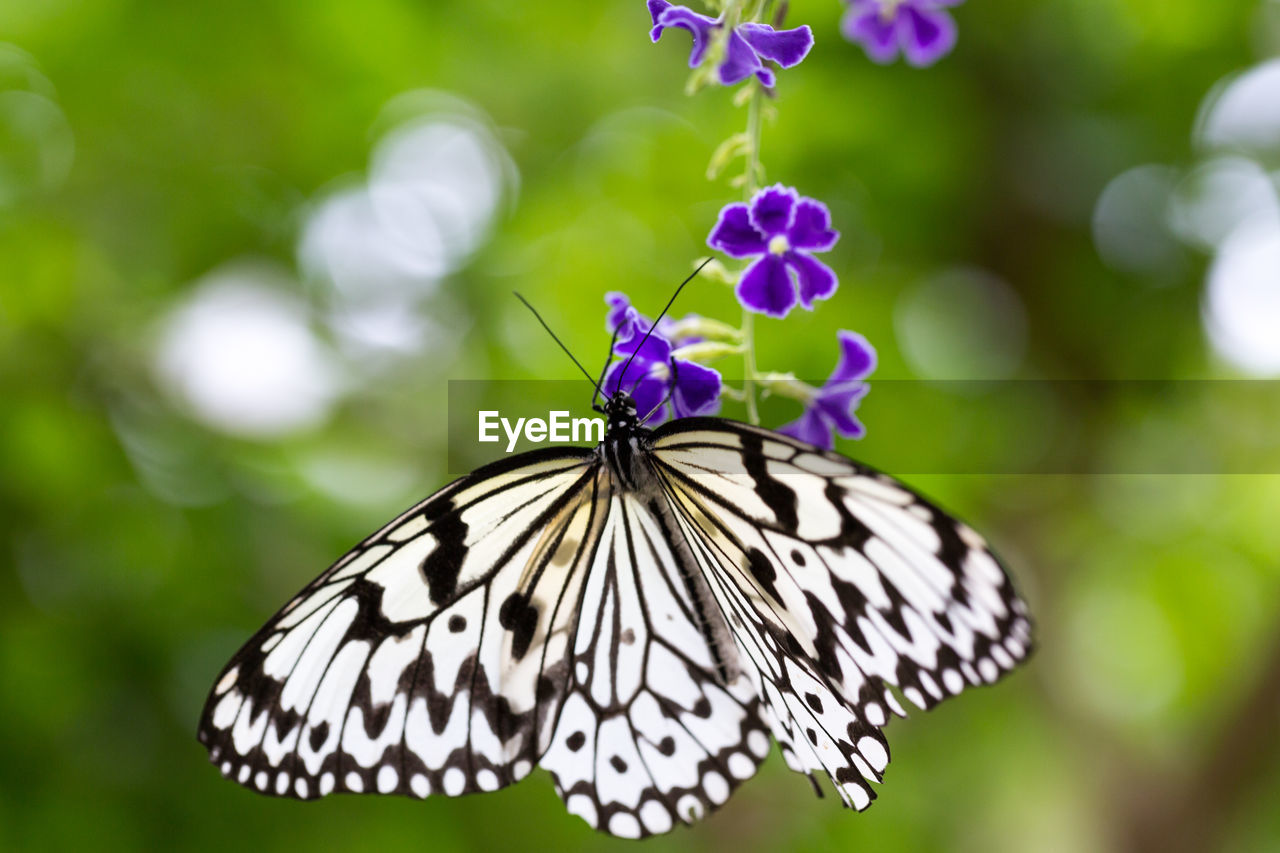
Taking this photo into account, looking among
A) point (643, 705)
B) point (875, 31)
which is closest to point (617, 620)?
point (643, 705)

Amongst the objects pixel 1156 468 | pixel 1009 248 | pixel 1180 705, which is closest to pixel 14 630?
pixel 1009 248

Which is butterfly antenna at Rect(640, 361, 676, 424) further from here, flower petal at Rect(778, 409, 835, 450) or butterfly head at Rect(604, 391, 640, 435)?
flower petal at Rect(778, 409, 835, 450)

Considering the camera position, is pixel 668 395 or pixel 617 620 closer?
pixel 668 395

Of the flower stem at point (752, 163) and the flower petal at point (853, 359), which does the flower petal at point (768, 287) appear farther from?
the flower petal at point (853, 359)

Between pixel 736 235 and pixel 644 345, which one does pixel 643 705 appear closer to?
pixel 644 345

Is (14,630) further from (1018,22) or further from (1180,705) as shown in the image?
(1180,705)

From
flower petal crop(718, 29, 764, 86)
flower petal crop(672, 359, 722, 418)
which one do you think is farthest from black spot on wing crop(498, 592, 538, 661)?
flower petal crop(718, 29, 764, 86)

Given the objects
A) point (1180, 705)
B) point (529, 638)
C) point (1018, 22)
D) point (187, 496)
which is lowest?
point (529, 638)

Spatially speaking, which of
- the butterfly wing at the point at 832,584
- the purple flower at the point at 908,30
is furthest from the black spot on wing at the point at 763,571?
the purple flower at the point at 908,30
